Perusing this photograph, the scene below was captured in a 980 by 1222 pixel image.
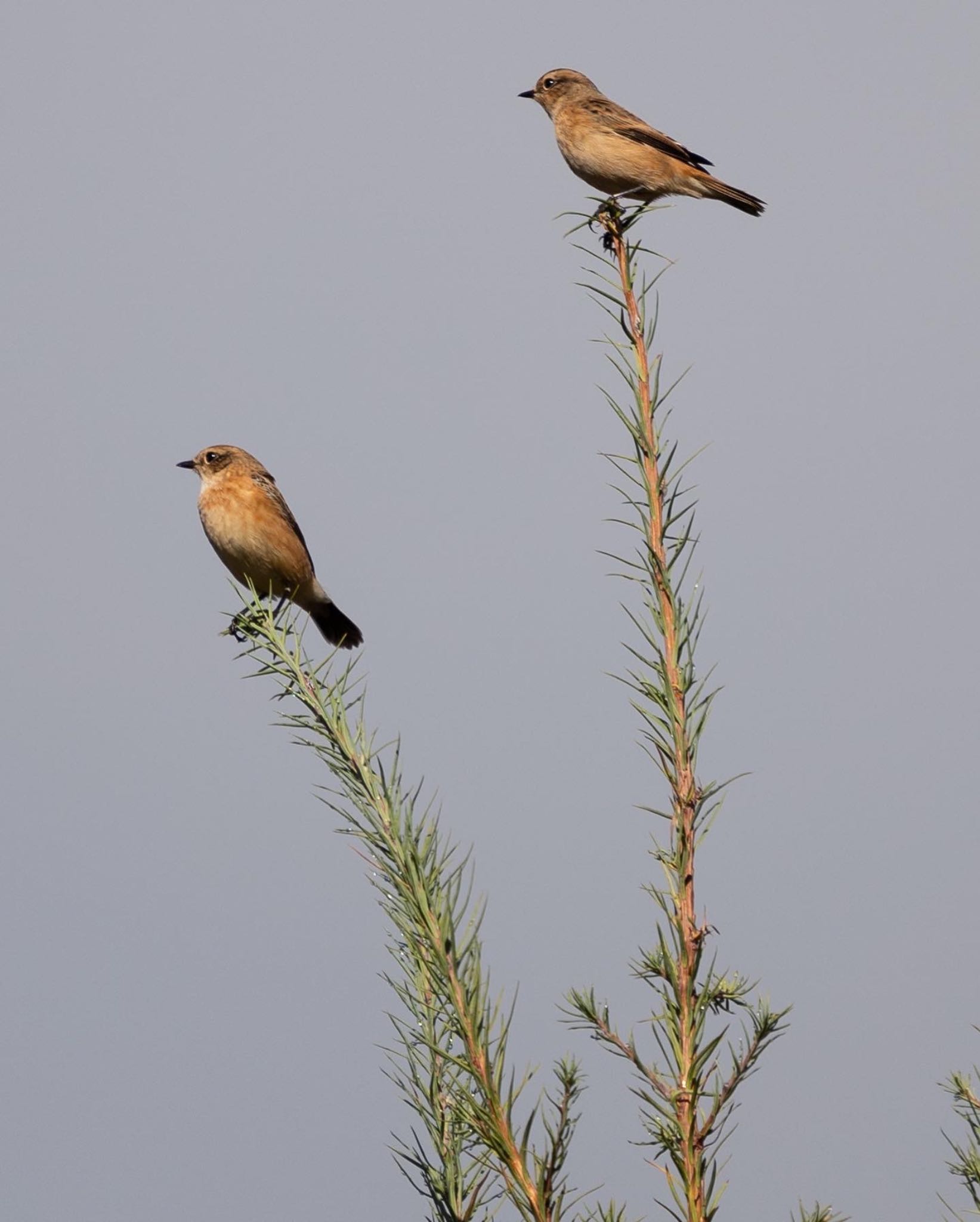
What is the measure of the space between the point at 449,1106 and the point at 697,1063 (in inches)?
17.7

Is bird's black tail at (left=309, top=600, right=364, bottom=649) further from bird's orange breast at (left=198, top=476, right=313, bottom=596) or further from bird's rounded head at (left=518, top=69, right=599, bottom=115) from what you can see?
bird's rounded head at (left=518, top=69, right=599, bottom=115)

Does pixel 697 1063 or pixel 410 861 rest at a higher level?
pixel 410 861

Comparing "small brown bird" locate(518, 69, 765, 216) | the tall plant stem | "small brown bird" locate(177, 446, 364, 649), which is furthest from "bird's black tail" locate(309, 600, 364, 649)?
the tall plant stem

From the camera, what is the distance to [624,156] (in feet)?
29.3

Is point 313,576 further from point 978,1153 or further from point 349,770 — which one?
point 978,1153

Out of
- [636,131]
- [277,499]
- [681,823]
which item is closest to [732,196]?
[636,131]

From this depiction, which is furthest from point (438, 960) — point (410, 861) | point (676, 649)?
point (676, 649)

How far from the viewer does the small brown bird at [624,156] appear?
8.95 meters

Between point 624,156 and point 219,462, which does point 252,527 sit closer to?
point 219,462

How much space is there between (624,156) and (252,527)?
3534 millimetres

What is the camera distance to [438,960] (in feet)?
8.09

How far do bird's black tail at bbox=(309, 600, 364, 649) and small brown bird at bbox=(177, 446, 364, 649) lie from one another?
0.21 ft

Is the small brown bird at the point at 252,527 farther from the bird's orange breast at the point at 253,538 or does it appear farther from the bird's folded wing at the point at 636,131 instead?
the bird's folded wing at the point at 636,131

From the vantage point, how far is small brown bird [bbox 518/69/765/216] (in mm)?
8953
